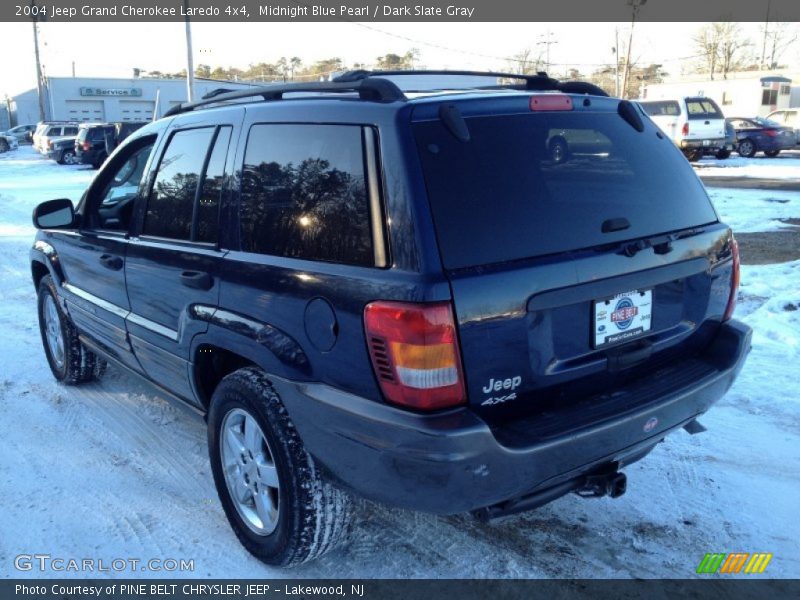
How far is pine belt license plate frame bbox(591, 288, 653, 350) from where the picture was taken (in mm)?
2689

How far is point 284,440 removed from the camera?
2.81 meters

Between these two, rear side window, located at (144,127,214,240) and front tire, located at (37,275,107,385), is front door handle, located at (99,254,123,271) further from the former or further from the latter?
front tire, located at (37,275,107,385)

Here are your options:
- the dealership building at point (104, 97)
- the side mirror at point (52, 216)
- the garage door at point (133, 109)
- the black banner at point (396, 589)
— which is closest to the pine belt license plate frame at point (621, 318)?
the black banner at point (396, 589)

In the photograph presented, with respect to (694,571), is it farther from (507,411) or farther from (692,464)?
(507,411)

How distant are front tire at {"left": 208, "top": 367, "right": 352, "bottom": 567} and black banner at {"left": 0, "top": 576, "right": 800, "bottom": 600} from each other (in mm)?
145

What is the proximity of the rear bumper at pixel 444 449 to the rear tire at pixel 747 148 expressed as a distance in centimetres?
2588

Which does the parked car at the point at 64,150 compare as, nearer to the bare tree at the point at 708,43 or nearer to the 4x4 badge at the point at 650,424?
the 4x4 badge at the point at 650,424

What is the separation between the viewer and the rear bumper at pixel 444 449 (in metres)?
2.35

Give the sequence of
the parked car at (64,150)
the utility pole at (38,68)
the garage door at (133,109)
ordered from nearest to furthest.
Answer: the parked car at (64,150)
the utility pole at (38,68)
the garage door at (133,109)

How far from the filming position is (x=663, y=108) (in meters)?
22.6

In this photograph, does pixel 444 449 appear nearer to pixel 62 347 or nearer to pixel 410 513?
pixel 410 513

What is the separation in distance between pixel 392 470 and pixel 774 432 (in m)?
2.80

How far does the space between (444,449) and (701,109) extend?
75.3 ft

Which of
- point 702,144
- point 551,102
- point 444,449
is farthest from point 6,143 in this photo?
point 444,449
